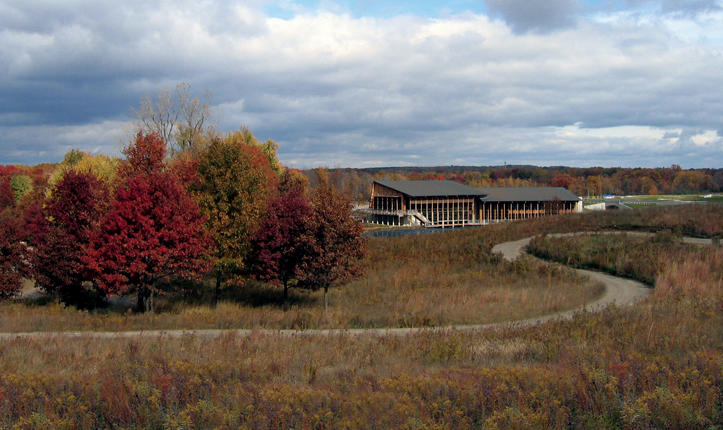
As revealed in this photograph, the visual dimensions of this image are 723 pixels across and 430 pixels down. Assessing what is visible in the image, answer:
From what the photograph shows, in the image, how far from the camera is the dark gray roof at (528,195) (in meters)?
77.0

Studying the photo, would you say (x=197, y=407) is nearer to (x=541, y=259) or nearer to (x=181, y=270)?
(x=181, y=270)

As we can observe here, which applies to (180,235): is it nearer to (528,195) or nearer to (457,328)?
(457,328)

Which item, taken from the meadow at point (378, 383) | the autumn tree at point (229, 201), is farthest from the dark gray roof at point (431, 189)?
the meadow at point (378, 383)

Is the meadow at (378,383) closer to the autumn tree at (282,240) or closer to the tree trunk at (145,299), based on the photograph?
the tree trunk at (145,299)

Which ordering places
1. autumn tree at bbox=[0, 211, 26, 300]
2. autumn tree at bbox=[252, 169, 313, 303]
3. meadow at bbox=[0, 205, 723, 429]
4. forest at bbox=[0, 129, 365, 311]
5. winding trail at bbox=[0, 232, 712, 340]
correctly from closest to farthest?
meadow at bbox=[0, 205, 723, 429], winding trail at bbox=[0, 232, 712, 340], forest at bbox=[0, 129, 365, 311], autumn tree at bbox=[252, 169, 313, 303], autumn tree at bbox=[0, 211, 26, 300]

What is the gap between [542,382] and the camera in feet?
19.2

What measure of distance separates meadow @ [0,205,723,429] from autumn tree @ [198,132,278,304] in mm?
11521

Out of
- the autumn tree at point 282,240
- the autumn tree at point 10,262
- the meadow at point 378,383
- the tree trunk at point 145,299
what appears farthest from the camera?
the autumn tree at point 10,262

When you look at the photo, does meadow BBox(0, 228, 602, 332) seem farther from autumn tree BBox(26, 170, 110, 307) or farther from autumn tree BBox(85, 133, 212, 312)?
autumn tree BBox(85, 133, 212, 312)

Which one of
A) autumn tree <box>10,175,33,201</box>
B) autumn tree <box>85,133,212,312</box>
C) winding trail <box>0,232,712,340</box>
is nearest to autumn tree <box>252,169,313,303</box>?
autumn tree <box>85,133,212,312</box>

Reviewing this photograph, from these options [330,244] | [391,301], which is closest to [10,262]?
[330,244]

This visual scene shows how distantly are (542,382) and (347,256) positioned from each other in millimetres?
14355

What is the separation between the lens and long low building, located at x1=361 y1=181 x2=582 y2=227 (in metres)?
77.8

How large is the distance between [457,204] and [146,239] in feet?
220
